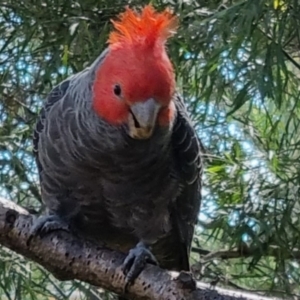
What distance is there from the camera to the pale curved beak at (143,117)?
55.5 inches

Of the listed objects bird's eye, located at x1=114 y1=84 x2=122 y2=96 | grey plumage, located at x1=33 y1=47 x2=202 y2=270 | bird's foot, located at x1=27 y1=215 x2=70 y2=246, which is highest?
bird's eye, located at x1=114 y1=84 x2=122 y2=96

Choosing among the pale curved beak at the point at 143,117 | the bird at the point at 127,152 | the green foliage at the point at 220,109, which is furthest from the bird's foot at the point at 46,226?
the green foliage at the point at 220,109

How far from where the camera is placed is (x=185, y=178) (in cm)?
176

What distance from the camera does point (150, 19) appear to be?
1.53m

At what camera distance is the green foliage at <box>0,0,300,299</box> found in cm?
186

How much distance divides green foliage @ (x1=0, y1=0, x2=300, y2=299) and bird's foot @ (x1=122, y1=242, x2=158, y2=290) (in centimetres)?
45

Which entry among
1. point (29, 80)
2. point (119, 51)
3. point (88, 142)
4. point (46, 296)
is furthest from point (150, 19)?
point (46, 296)

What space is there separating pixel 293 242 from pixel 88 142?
698mm

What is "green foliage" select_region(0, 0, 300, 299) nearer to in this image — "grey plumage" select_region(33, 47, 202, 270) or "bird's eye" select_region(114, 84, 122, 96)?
"grey plumage" select_region(33, 47, 202, 270)

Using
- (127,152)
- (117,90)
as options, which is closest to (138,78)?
(117,90)

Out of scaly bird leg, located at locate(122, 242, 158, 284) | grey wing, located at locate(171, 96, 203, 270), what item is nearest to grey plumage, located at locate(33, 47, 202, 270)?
grey wing, located at locate(171, 96, 203, 270)

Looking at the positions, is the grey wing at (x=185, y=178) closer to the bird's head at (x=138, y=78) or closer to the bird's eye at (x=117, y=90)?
the bird's head at (x=138, y=78)

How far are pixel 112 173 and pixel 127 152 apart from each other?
0.07 m

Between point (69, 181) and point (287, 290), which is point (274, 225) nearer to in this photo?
point (287, 290)
